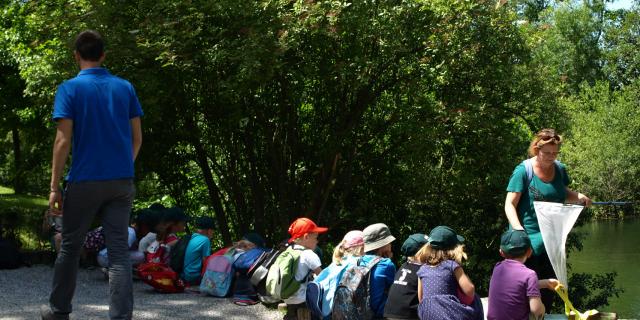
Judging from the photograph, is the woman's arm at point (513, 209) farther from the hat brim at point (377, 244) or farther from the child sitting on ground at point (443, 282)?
the hat brim at point (377, 244)

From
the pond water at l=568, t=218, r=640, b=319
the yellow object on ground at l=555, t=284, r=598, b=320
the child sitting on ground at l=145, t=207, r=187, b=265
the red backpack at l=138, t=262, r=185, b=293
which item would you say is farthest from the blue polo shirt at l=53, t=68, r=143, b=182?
the pond water at l=568, t=218, r=640, b=319

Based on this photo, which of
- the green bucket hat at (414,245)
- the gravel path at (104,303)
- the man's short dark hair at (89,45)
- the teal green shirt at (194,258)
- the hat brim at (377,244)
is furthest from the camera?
the teal green shirt at (194,258)

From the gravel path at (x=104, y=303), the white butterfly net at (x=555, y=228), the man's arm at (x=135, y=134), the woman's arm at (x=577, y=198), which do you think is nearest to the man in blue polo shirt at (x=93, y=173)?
the man's arm at (x=135, y=134)

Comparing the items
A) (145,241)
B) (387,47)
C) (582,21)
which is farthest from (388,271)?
(582,21)

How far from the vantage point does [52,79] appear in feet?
32.2

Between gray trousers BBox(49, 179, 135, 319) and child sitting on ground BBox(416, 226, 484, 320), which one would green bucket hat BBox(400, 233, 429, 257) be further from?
gray trousers BBox(49, 179, 135, 319)

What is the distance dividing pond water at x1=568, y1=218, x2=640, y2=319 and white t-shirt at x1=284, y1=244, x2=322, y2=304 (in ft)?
31.8

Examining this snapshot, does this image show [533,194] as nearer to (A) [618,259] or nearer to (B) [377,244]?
(B) [377,244]

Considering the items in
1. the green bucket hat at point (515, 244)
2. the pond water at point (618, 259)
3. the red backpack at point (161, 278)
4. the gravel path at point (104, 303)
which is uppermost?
the green bucket hat at point (515, 244)

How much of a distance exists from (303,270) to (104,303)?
189cm

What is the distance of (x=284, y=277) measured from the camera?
695 centimetres

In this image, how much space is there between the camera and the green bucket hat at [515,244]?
18.0 ft

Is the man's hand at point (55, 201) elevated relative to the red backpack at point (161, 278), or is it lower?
elevated

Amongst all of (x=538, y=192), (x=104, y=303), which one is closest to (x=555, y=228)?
(x=538, y=192)
